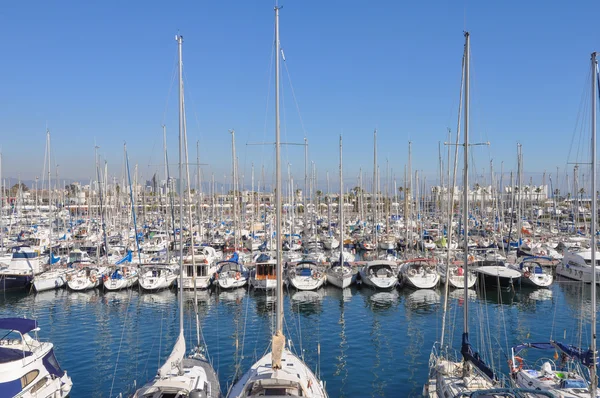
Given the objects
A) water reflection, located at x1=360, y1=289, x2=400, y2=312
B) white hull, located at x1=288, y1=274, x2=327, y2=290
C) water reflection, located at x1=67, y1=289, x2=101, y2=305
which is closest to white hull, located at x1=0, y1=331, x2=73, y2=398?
water reflection, located at x1=67, y1=289, x2=101, y2=305

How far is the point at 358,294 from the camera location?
151 ft

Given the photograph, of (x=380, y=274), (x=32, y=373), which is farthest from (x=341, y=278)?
(x=32, y=373)

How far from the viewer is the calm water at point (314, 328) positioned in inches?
1050

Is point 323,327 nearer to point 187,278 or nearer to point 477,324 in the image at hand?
point 477,324

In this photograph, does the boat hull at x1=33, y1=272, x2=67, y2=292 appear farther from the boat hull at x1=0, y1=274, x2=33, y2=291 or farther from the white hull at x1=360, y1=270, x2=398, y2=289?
the white hull at x1=360, y1=270, x2=398, y2=289

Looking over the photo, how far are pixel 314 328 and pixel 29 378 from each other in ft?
62.7

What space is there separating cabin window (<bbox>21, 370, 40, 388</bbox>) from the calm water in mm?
3646

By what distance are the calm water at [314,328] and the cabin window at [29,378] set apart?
3.65m

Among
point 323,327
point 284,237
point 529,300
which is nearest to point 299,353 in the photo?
point 323,327

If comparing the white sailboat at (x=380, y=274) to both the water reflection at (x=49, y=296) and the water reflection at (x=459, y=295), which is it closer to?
the water reflection at (x=459, y=295)

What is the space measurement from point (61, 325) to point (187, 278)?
40.1ft

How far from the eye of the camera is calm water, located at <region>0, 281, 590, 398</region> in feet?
87.5

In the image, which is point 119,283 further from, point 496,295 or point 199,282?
point 496,295

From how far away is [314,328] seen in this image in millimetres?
35531
